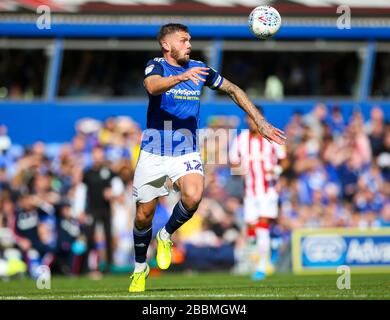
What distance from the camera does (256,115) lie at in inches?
449

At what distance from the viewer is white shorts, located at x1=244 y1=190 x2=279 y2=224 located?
16625 mm

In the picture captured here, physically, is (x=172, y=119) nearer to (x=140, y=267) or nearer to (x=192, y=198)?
(x=192, y=198)

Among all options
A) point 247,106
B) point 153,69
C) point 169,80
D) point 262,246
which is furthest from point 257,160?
point 169,80

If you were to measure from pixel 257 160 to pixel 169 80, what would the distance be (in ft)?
22.6

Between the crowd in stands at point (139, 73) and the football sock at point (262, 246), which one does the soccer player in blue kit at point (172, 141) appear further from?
the crowd in stands at point (139, 73)

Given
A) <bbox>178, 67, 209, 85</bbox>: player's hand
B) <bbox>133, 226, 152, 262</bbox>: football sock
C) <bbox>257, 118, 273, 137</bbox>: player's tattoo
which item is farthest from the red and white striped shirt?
<bbox>178, 67, 209, 85</bbox>: player's hand

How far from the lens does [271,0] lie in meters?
24.3

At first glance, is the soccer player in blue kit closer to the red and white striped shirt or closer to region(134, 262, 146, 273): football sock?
region(134, 262, 146, 273): football sock

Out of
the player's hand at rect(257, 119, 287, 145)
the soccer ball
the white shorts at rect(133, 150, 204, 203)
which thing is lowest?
the white shorts at rect(133, 150, 204, 203)

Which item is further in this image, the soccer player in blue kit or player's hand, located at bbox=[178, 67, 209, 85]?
the soccer player in blue kit

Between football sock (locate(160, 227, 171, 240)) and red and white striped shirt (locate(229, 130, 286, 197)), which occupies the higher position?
red and white striped shirt (locate(229, 130, 286, 197))

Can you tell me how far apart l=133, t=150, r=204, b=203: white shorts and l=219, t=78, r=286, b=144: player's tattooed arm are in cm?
84
